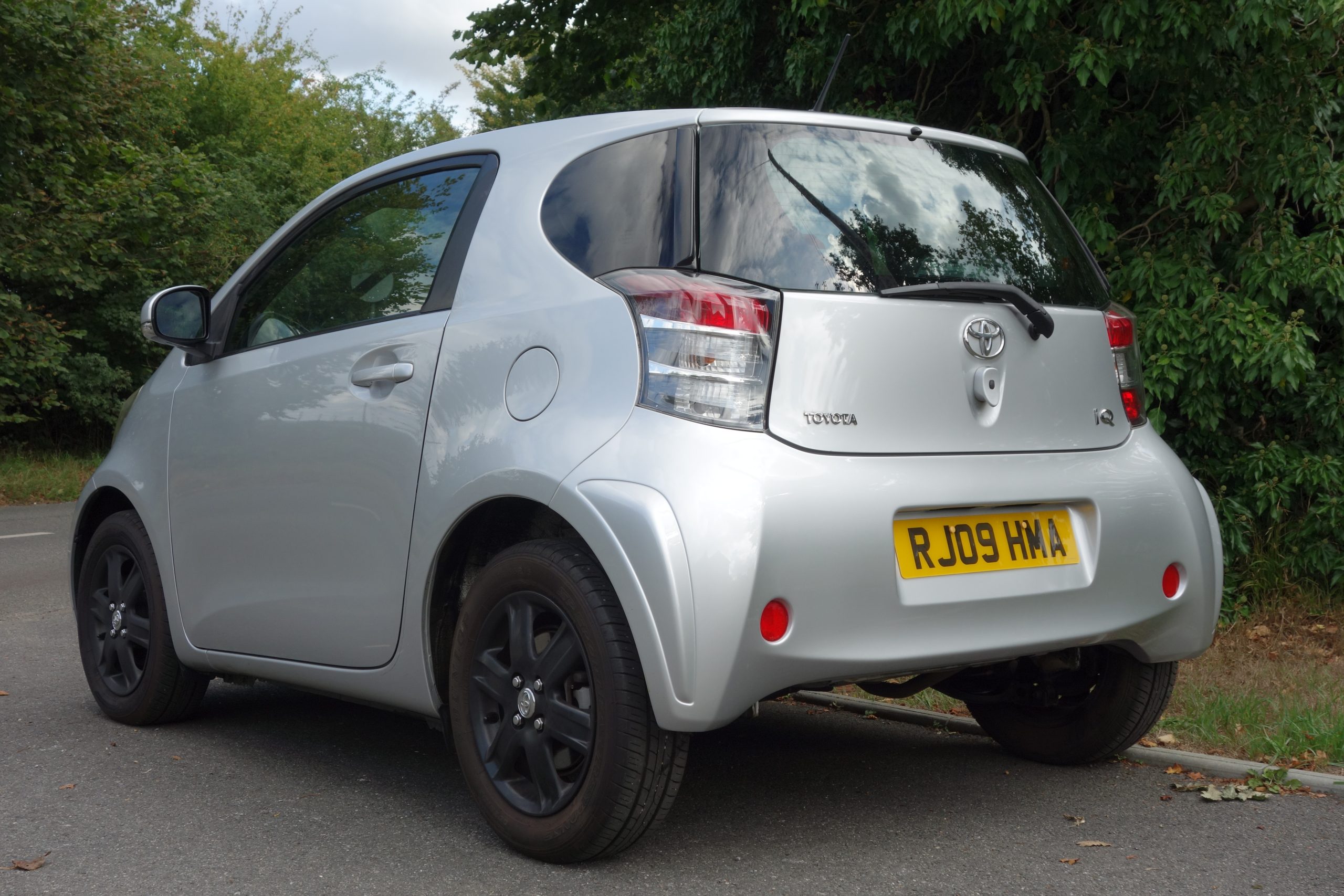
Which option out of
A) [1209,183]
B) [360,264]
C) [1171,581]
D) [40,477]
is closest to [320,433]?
[360,264]

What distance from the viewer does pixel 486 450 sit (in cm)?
318

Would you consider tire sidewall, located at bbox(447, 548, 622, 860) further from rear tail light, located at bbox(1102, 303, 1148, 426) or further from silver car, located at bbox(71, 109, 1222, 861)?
rear tail light, located at bbox(1102, 303, 1148, 426)

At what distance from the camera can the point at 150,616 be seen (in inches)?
178

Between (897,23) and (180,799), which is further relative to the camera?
(897,23)

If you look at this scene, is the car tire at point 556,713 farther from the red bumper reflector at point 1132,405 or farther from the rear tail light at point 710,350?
the red bumper reflector at point 1132,405

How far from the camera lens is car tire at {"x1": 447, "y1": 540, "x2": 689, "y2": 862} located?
2.89 meters

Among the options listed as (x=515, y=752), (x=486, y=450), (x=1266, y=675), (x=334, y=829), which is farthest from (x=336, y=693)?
(x=1266, y=675)

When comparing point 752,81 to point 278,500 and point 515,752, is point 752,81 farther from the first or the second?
point 515,752

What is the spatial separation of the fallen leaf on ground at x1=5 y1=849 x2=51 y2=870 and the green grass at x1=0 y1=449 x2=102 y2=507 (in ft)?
43.4

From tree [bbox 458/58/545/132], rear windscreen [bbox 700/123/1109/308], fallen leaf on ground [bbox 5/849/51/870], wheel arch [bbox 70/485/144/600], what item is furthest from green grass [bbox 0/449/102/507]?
tree [bbox 458/58/545/132]

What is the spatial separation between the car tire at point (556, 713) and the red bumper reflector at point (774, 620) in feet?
0.95

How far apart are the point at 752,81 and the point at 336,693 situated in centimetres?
689

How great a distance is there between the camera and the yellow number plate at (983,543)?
2984mm

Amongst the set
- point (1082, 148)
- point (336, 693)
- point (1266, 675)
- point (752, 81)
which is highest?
point (752, 81)
